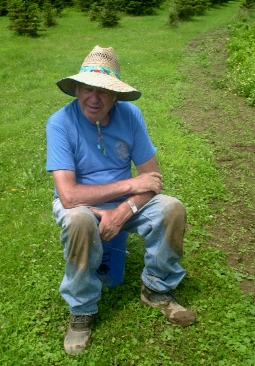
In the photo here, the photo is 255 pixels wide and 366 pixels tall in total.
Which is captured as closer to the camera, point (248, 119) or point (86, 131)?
point (86, 131)

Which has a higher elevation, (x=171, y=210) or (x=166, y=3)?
(x=171, y=210)

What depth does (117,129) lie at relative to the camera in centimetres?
300

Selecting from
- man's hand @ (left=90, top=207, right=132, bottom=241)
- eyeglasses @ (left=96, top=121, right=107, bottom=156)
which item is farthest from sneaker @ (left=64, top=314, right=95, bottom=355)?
eyeglasses @ (left=96, top=121, right=107, bottom=156)

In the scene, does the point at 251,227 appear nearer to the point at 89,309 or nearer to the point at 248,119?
the point at 89,309

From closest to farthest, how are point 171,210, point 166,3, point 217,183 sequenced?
point 171,210 → point 217,183 → point 166,3

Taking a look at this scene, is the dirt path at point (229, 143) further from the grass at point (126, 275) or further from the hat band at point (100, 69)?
the hat band at point (100, 69)

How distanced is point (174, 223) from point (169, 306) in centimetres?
66

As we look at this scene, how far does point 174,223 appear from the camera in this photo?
2771 millimetres

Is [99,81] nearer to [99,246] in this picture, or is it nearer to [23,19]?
[99,246]

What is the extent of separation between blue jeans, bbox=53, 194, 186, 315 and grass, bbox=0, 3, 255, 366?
0.26m

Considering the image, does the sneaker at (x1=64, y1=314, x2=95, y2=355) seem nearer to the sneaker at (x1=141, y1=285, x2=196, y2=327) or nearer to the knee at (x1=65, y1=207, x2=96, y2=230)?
the sneaker at (x1=141, y1=285, x2=196, y2=327)

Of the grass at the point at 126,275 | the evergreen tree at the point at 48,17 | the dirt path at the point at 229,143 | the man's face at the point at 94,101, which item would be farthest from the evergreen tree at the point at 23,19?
the man's face at the point at 94,101

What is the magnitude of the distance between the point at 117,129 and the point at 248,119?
418 cm

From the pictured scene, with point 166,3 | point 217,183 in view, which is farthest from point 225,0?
point 217,183
